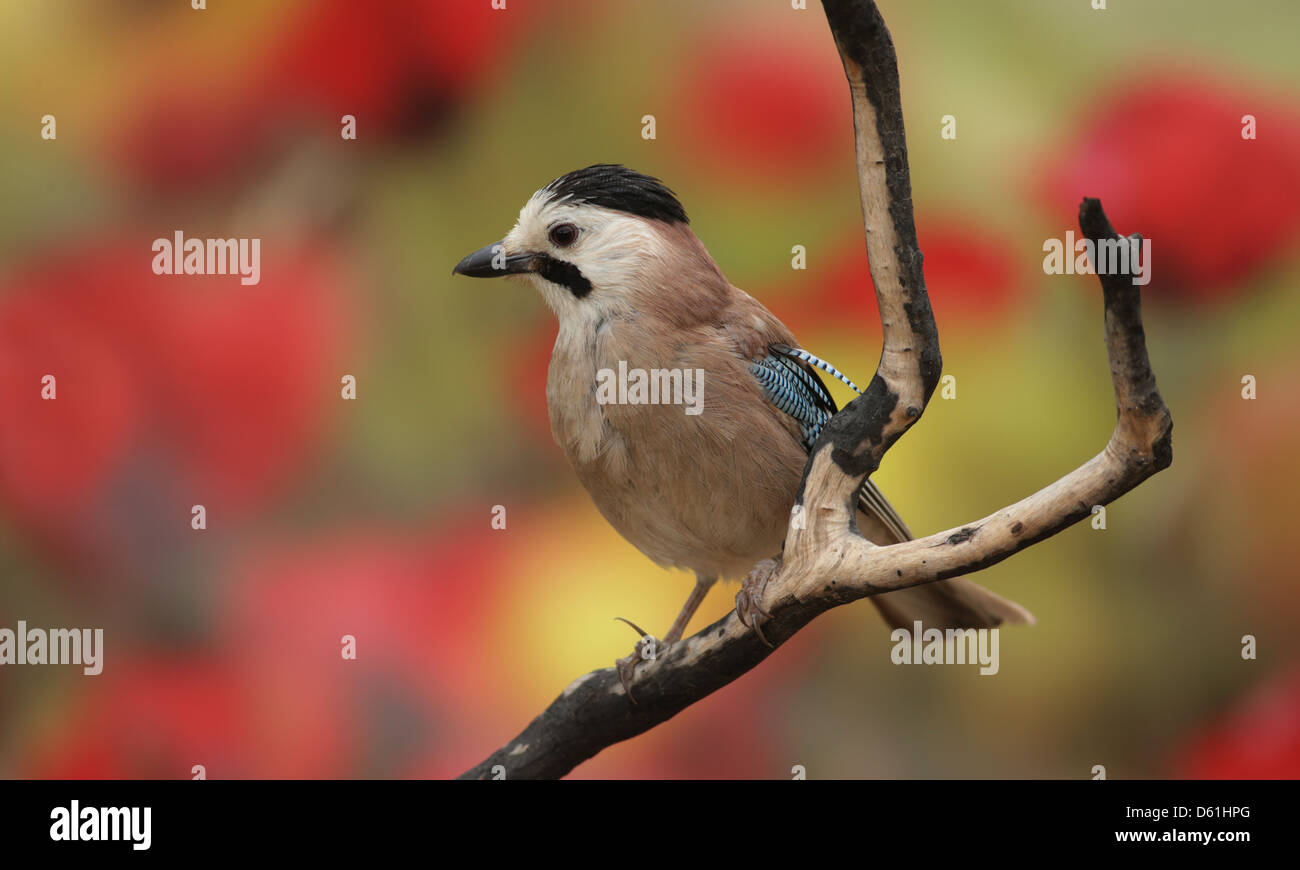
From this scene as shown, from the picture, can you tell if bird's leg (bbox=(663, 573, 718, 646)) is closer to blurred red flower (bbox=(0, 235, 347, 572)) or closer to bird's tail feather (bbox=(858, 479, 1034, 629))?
bird's tail feather (bbox=(858, 479, 1034, 629))

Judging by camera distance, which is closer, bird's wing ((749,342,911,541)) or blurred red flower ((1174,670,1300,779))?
bird's wing ((749,342,911,541))

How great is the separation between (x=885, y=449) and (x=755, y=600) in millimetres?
338

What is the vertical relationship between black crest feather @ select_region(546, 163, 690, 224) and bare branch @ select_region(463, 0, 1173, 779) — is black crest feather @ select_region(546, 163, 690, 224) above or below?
above

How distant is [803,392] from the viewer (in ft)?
7.75

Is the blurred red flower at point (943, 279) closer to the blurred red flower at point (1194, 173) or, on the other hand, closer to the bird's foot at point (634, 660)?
the blurred red flower at point (1194, 173)

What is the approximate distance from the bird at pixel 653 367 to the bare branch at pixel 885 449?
0.79 ft

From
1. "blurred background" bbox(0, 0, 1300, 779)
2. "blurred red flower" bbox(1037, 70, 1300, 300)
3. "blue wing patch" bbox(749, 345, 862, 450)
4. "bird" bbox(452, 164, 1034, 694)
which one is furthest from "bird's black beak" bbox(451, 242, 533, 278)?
"blurred red flower" bbox(1037, 70, 1300, 300)

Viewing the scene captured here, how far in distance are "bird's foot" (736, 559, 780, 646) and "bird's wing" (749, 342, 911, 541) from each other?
0.96 ft

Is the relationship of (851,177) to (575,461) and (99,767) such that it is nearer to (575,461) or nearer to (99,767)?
(575,461)

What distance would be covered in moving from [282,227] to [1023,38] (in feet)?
7.63

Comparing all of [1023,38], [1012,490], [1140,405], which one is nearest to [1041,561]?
[1012,490]

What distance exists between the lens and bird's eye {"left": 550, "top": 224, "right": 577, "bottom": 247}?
2.20 m

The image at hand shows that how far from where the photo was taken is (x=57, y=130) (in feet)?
11.8

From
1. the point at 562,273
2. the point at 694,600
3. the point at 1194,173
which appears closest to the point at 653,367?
the point at 562,273
